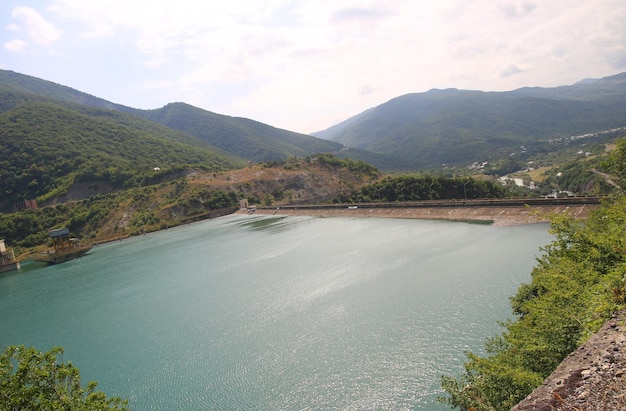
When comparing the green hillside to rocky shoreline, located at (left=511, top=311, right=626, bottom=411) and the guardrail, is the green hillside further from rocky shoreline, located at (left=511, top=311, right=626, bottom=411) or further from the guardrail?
rocky shoreline, located at (left=511, top=311, right=626, bottom=411)

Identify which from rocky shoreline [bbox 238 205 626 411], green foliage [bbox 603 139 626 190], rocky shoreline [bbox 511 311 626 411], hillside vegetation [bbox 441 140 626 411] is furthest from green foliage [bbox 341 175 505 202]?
rocky shoreline [bbox 511 311 626 411]

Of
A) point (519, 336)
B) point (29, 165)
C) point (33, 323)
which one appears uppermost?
point (29, 165)

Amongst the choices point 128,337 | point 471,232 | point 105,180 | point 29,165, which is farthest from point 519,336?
point 29,165

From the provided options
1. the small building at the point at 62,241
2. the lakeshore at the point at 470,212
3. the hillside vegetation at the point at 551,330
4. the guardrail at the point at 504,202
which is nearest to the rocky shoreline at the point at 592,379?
the hillside vegetation at the point at 551,330

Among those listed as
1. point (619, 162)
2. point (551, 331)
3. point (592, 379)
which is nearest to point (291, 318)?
point (551, 331)

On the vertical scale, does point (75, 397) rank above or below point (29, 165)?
below

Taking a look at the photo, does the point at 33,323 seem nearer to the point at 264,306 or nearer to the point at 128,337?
the point at 128,337
